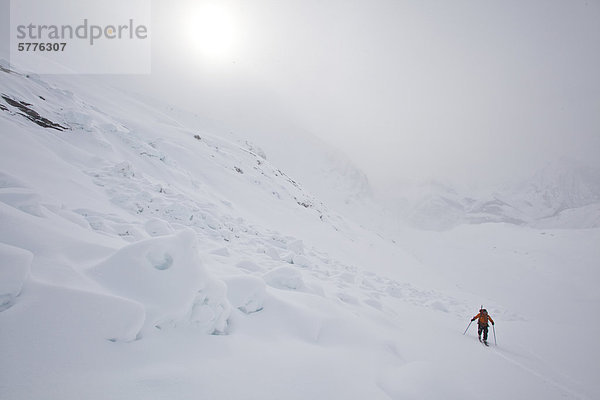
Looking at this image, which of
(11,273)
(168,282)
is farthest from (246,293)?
(11,273)

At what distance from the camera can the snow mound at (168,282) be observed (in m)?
2.73

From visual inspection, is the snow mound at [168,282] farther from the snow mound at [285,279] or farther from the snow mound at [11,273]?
the snow mound at [285,279]

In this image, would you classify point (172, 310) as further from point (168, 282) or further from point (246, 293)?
point (246, 293)

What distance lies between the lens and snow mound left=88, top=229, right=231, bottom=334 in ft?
8.95

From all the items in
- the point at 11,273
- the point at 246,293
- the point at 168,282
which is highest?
the point at 11,273

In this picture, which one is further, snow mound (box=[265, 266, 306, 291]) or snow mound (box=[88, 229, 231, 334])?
snow mound (box=[265, 266, 306, 291])

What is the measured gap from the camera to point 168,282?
2.93 metres

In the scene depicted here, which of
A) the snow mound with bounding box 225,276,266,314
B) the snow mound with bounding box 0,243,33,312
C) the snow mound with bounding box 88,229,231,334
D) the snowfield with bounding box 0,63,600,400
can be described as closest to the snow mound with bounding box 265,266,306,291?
the snowfield with bounding box 0,63,600,400

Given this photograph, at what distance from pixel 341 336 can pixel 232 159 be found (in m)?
18.2

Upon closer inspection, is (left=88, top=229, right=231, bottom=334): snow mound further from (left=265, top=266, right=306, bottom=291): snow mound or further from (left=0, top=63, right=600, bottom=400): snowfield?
(left=265, top=266, right=306, bottom=291): snow mound

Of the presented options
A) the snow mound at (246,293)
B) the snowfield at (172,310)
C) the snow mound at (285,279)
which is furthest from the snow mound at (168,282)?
the snow mound at (285,279)

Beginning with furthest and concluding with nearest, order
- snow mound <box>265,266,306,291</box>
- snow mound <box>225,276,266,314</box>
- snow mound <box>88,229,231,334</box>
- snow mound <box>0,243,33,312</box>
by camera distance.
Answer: snow mound <box>265,266,306,291</box>
snow mound <box>225,276,266,314</box>
snow mound <box>88,229,231,334</box>
snow mound <box>0,243,33,312</box>

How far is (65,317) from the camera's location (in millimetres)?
2143

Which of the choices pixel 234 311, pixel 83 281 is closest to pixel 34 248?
pixel 83 281
